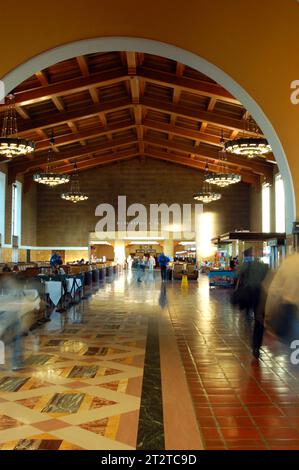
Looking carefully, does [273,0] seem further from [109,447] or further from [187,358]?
[109,447]

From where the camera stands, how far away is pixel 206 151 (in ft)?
70.3

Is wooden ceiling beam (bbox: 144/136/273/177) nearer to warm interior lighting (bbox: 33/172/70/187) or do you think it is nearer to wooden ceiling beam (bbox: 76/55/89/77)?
warm interior lighting (bbox: 33/172/70/187)

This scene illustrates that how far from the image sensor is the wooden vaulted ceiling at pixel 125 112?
1316cm

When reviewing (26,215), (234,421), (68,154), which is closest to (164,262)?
(68,154)

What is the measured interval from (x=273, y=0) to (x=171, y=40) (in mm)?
1307

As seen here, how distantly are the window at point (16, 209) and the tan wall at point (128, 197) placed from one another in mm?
3078

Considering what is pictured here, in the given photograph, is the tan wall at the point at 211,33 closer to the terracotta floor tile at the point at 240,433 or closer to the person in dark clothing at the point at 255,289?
the person in dark clothing at the point at 255,289

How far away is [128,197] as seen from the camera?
85.5 feet

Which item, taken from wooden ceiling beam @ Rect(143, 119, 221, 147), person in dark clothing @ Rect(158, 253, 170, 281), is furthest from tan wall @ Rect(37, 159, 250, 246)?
person in dark clothing @ Rect(158, 253, 170, 281)

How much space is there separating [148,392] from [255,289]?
5.16 ft

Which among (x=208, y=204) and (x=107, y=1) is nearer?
(x=107, y=1)

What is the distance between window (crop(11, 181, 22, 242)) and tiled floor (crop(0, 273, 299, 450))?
677 inches

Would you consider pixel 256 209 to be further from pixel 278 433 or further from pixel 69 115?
pixel 278 433

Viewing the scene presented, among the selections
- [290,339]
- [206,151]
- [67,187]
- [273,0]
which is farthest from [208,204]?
[290,339]
